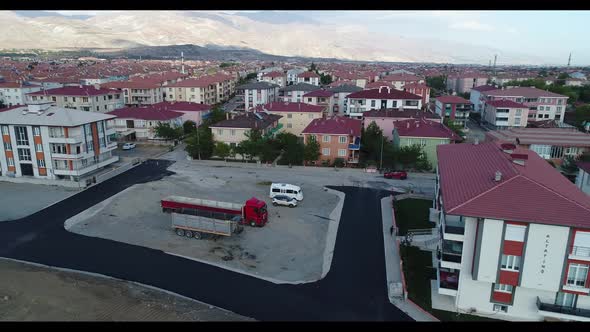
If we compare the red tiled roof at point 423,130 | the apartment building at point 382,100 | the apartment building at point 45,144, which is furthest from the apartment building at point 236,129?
the apartment building at point 382,100

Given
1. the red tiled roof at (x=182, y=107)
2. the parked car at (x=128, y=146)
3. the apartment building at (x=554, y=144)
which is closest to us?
the apartment building at (x=554, y=144)

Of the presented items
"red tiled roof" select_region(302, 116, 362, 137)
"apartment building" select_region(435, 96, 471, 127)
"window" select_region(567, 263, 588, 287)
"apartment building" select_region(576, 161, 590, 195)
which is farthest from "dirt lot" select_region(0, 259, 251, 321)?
"apartment building" select_region(435, 96, 471, 127)

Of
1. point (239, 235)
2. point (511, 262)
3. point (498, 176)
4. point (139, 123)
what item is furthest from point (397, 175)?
point (139, 123)

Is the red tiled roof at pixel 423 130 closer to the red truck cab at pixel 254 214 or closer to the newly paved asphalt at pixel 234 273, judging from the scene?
the newly paved asphalt at pixel 234 273

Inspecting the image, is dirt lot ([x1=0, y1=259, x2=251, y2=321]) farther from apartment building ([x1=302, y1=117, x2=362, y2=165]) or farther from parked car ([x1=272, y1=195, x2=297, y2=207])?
apartment building ([x1=302, y1=117, x2=362, y2=165])

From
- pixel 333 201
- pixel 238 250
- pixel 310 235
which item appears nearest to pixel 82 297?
pixel 238 250

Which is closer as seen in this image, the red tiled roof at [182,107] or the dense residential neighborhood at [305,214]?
the dense residential neighborhood at [305,214]

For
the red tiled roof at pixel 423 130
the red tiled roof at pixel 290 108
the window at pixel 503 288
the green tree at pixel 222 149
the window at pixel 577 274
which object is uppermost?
the red tiled roof at pixel 290 108
